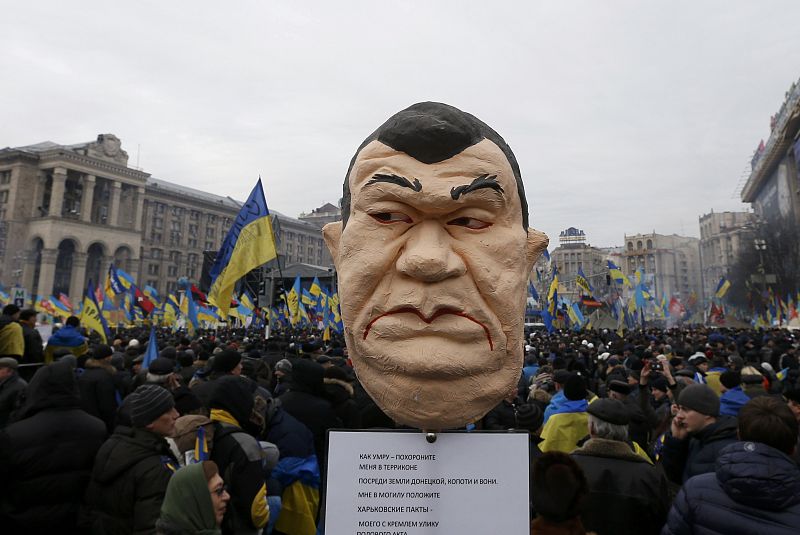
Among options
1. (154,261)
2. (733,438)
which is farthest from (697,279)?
(733,438)

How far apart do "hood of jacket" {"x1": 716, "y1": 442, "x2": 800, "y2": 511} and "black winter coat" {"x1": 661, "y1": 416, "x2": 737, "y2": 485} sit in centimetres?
116

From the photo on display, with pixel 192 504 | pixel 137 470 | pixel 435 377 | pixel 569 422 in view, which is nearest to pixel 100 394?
pixel 137 470

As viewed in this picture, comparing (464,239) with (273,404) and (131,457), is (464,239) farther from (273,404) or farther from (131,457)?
(273,404)

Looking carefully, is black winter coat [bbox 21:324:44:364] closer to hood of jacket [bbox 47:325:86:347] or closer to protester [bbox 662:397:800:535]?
hood of jacket [bbox 47:325:86:347]

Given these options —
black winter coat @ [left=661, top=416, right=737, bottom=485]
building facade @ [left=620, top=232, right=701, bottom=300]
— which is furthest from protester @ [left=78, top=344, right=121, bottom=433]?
building facade @ [left=620, top=232, right=701, bottom=300]

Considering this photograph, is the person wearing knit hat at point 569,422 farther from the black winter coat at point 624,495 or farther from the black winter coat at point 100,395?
the black winter coat at point 100,395

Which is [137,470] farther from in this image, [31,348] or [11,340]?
[31,348]

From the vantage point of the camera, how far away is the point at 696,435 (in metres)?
4.07

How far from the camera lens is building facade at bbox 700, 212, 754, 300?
8775 centimetres

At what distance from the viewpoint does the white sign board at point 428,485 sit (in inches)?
81.5

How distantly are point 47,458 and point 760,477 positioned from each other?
194 inches

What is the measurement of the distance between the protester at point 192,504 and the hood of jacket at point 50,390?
1.96 m

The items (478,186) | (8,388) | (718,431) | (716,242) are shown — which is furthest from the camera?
(716,242)

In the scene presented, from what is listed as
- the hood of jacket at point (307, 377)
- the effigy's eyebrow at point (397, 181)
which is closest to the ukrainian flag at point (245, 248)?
the hood of jacket at point (307, 377)
